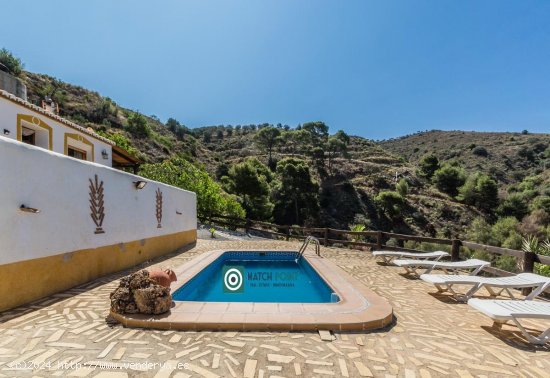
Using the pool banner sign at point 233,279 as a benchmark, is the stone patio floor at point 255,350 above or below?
above

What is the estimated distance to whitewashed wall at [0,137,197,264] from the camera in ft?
12.5

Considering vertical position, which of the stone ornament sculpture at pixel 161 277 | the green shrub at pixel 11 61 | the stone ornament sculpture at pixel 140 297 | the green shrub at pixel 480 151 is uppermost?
the green shrub at pixel 11 61

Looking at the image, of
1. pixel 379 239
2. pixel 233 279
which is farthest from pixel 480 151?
pixel 233 279

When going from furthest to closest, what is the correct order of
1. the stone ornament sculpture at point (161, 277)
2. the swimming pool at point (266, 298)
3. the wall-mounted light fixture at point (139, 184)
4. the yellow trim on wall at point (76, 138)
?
the yellow trim on wall at point (76, 138), the wall-mounted light fixture at point (139, 184), the stone ornament sculpture at point (161, 277), the swimming pool at point (266, 298)

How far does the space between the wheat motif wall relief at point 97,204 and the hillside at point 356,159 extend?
946 inches

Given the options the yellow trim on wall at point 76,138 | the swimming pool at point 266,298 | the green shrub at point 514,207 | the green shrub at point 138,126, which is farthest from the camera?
the green shrub at point 138,126

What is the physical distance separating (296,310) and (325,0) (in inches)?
464

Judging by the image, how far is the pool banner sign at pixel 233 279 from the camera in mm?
6295

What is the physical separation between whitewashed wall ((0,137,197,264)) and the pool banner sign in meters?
2.52

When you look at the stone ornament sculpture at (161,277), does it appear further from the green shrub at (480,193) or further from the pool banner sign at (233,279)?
the green shrub at (480,193)

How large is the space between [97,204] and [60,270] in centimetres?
142

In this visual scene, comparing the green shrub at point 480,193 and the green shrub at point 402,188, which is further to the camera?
the green shrub at point 402,188

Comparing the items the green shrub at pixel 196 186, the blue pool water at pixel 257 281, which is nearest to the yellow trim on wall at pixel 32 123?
the blue pool water at pixel 257 281

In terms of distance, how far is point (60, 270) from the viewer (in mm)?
4766
